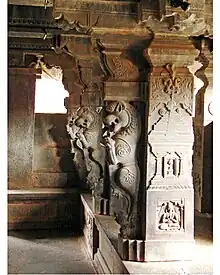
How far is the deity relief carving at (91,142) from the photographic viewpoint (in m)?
6.00

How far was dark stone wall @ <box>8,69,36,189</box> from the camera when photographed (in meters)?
7.77

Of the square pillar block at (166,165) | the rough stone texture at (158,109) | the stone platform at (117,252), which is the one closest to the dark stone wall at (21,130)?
the stone platform at (117,252)

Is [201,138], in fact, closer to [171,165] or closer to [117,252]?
[171,165]

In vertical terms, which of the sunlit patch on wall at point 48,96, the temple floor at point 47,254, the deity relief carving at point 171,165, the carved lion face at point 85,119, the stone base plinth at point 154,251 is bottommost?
the temple floor at point 47,254

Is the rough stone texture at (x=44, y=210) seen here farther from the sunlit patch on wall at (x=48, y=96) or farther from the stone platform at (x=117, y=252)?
the sunlit patch on wall at (x=48, y=96)

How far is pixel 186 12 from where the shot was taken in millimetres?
2799

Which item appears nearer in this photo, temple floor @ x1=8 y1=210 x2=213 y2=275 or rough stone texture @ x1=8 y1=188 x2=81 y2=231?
temple floor @ x1=8 y1=210 x2=213 y2=275

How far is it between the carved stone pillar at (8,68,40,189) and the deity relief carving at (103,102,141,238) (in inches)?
166

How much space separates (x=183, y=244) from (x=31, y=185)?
4.50 metres

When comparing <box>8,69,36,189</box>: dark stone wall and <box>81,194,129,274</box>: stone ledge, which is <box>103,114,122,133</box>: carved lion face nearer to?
<box>81,194,129,274</box>: stone ledge

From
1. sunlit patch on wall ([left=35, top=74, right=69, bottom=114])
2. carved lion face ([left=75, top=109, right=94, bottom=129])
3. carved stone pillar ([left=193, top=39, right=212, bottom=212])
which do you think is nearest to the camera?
carved stone pillar ([left=193, top=39, right=212, bottom=212])

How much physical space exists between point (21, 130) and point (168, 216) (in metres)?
4.57

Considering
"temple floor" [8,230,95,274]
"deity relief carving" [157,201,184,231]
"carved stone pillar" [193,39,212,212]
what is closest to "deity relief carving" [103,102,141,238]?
"deity relief carving" [157,201,184,231]

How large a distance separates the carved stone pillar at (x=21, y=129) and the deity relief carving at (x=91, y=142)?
1832mm
